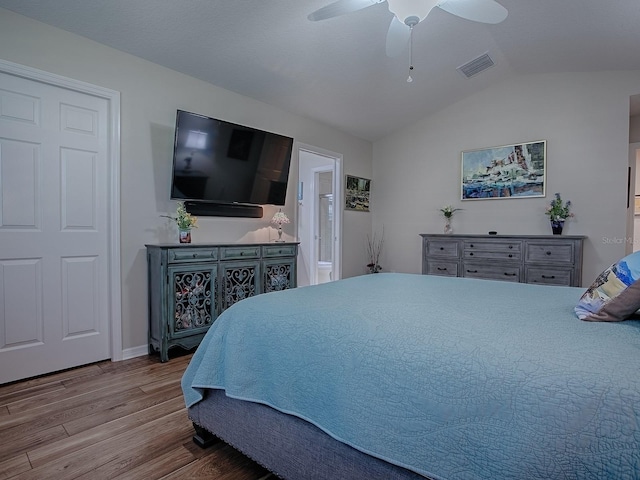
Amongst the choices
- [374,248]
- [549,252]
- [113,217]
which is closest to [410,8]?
[113,217]

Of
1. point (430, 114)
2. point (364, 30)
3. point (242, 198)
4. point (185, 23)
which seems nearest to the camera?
point (185, 23)

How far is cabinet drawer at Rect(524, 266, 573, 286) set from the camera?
149 inches

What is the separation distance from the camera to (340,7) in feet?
7.30

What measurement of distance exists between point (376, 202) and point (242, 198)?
2680 millimetres

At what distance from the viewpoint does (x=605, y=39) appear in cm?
327

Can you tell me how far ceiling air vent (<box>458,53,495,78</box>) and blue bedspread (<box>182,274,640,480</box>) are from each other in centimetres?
322

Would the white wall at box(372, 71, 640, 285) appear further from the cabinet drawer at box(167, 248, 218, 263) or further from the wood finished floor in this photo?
the wood finished floor

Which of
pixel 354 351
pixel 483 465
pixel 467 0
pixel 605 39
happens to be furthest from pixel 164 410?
pixel 605 39

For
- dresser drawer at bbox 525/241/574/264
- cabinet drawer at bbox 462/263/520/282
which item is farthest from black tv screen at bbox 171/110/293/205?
dresser drawer at bbox 525/241/574/264

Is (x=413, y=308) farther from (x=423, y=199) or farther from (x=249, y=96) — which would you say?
(x=423, y=199)

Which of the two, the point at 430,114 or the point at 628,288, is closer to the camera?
the point at 628,288

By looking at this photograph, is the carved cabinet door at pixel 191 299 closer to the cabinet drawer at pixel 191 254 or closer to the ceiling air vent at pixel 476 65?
the cabinet drawer at pixel 191 254

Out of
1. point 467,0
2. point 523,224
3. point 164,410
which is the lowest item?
point 164,410

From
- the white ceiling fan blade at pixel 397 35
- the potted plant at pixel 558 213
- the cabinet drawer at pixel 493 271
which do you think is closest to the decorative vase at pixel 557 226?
the potted plant at pixel 558 213
